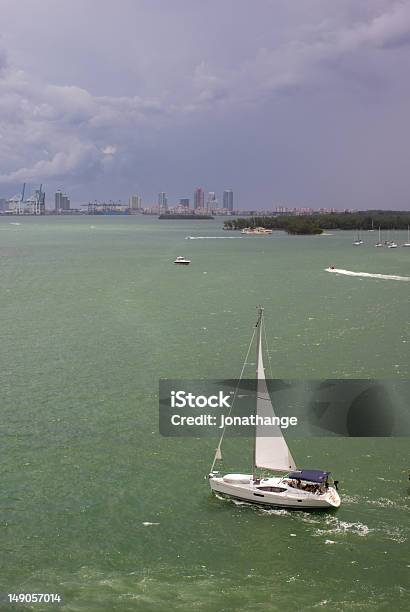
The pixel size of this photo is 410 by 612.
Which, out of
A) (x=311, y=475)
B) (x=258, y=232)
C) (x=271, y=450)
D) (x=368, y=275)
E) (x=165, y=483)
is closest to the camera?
(x=311, y=475)

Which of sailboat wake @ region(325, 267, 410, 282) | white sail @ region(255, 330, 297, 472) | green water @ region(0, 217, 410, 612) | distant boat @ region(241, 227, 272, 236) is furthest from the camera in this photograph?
distant boat @ region(241, 227, 272, 236)

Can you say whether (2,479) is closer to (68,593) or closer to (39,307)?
(68,593)

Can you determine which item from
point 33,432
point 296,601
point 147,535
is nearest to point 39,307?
point 33,432

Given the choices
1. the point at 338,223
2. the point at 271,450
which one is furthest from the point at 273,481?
the point at 338,223

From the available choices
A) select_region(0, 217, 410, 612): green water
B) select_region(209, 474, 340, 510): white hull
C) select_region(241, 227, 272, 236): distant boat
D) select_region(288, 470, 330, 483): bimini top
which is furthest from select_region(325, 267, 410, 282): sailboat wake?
select_region(241, 227, 272, 236): distant boat

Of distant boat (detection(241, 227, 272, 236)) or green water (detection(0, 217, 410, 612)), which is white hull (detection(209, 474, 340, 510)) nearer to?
green water (detection(0, 217, 410, 612))

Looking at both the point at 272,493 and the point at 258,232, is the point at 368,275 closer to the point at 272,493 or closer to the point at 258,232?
the point at 272,493
